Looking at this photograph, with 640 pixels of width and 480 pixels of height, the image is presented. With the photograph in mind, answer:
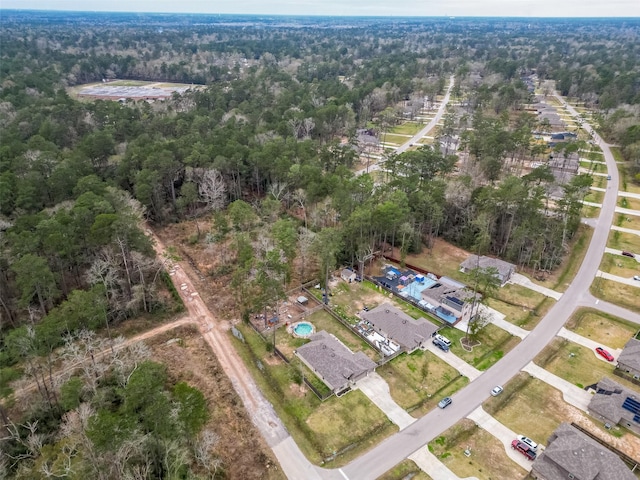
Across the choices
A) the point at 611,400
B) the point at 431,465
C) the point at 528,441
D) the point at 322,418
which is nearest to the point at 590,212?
the point at 611,400

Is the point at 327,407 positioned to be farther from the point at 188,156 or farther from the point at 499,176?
the point at 499,176

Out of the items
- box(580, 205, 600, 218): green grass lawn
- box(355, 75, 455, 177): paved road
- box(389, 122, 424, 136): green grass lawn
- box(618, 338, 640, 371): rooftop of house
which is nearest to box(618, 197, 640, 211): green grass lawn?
box(580, 205, 600, 218): green grass lawn

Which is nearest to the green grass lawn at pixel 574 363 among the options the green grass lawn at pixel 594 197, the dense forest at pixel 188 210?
the dense forest at pixel 188 210

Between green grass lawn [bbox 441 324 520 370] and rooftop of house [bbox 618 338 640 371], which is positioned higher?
rooftop of house [bbox 618 338 640 371]

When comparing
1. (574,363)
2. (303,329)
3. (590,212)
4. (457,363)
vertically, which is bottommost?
(303,329)

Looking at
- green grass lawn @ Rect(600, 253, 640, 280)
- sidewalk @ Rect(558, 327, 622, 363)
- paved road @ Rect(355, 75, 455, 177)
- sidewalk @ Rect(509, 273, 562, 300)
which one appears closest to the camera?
sidewalk @ Rect(558, 327, 622, 363)

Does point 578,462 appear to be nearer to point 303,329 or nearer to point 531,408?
point 531,408

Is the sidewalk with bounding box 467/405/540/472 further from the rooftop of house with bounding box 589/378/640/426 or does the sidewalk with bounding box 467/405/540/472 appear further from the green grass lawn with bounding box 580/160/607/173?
the green grass lawn with bounding box 580/160/607/173
